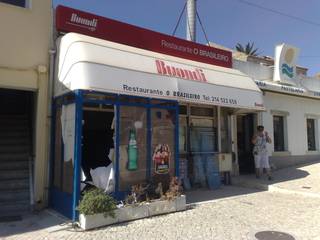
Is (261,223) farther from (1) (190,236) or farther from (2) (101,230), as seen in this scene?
(2) (101,230)

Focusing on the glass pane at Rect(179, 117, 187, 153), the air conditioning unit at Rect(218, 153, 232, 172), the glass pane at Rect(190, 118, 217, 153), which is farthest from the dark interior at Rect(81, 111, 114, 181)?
the air conditioning unit at Rect(218, 153, 232, 172)

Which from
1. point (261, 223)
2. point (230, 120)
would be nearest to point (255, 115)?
point (230, 120)

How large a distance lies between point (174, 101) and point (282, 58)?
8.52 meters

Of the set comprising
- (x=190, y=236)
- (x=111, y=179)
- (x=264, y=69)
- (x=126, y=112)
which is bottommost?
(x=190, y=236)

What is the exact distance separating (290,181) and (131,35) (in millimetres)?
7281

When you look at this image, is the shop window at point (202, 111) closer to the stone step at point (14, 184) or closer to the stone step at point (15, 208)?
the stone step at point (14, 184)

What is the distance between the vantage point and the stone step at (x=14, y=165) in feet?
28.8

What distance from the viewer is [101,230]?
6582mm

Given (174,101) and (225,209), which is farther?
(174,101)

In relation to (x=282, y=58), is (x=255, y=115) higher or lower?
lower

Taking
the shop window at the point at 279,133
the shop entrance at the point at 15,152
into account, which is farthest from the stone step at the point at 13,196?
the shop window at the point at 279,133

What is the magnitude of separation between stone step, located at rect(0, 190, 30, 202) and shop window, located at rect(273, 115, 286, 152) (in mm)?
10752

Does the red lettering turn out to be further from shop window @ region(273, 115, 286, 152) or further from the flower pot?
shop window @ region(273, 115, 286, 152)

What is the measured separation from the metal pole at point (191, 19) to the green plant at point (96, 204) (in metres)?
10.1
